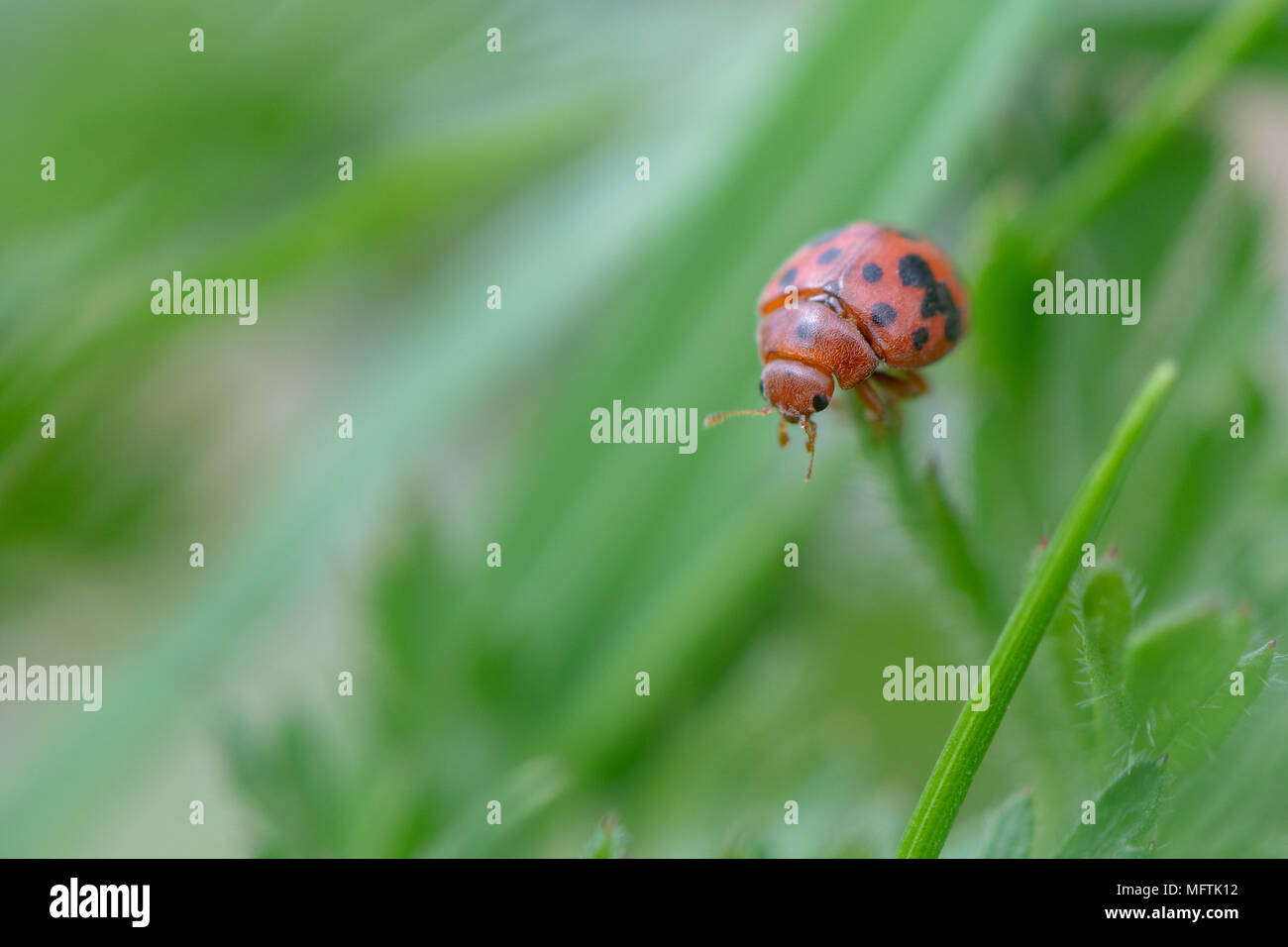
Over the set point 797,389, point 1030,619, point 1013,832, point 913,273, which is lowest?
point 1013,832

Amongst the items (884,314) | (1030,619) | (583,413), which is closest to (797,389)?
(884,314)

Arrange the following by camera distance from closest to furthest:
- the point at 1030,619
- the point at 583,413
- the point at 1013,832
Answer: the point at 1030,619
the point at 1013,832
the point at 583,413

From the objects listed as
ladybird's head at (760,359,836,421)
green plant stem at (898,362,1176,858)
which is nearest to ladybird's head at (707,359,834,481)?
ladybird's head at (760,359,836,421)

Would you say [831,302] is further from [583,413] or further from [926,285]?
[583,413]

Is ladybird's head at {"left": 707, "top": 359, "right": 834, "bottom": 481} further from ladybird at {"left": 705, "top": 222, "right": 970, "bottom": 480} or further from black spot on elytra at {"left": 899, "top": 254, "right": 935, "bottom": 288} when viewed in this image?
black spot on elytra at {"left": 899, "top": 254, "right": 935, "bottom": 288}

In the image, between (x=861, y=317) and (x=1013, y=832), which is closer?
(x=1013, y=832)

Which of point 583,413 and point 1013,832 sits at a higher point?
point 583,413

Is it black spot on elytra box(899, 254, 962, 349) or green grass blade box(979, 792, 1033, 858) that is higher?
black spot on elytra box(899, 254, 962, 349)
